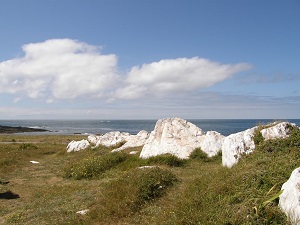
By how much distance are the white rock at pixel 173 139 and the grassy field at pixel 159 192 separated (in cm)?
195

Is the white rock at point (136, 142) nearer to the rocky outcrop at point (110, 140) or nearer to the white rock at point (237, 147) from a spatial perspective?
the rocky outcrop at point (110, 140)

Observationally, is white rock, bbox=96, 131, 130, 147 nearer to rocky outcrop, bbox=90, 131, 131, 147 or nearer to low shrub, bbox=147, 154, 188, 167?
rocky outcrop, bbox=90, 131, 131, 147

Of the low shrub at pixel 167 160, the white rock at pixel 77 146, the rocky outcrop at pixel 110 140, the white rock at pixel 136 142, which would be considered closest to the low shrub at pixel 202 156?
the low shrub at pixel 167 160

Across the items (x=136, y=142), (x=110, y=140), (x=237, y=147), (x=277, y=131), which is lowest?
(x=110, y=140)

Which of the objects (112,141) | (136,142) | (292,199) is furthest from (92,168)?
(292,199)

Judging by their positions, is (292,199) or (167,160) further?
(167,160)

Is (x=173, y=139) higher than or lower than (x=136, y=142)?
higher

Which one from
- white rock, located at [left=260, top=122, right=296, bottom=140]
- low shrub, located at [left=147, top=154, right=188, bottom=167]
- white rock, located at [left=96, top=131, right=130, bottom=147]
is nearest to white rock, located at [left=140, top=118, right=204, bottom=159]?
low shrub, located at [left=147, top=154, right=188, bottom=167]

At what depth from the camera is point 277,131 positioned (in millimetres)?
18125

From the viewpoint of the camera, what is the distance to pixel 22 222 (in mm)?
13219

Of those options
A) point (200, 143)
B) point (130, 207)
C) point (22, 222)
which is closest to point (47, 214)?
point (22, 222)

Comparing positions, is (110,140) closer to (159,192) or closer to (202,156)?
(202,156)

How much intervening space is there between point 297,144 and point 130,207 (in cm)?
961

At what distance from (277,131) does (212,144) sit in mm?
8200
